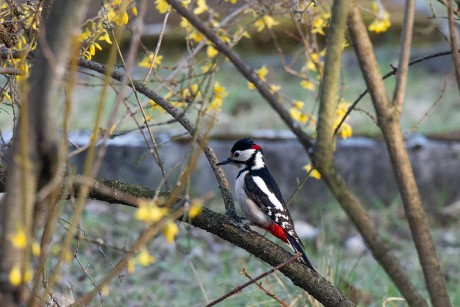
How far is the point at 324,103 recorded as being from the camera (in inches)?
83.6

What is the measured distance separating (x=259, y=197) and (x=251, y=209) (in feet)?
0.26

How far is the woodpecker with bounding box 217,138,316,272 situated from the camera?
165 inches

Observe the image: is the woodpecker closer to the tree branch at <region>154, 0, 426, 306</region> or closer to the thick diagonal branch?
the thick diagonal branch

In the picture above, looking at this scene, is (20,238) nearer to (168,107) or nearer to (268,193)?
(168,107)

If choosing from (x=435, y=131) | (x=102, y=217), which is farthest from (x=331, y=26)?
(x=435, y=131)

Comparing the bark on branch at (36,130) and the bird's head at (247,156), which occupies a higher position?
the bird's head at (247,156)

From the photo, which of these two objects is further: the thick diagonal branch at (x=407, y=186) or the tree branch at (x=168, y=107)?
the thick diagonal branch at (x=407, y=186)

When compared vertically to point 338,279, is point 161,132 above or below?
above

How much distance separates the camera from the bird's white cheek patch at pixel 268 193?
4.25 meters

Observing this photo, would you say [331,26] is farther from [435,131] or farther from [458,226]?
[435,131]

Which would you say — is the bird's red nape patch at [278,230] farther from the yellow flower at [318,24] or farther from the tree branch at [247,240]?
the tree branch at [247,240]

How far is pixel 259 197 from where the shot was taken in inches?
170

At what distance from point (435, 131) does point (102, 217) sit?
129 inches

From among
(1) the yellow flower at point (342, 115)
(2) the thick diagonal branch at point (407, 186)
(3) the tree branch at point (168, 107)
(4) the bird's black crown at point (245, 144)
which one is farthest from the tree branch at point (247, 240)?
(4) the bird's black crown at point (245, 144)
